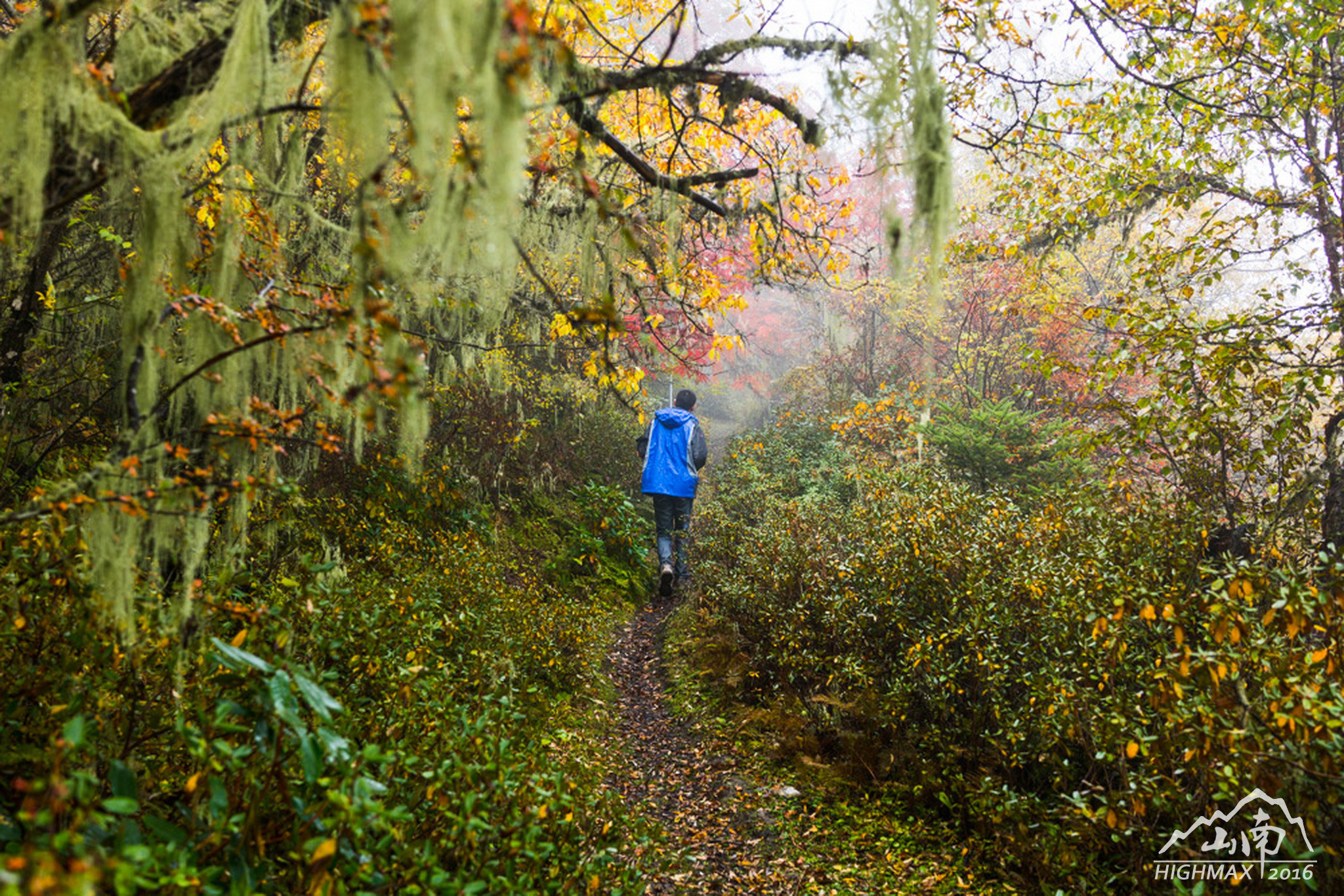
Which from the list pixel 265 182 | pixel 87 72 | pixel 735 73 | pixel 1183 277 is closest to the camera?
pixel 87 72

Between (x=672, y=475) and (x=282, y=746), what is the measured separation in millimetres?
6205

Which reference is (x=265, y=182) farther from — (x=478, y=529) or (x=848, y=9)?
(x=478, y=529)

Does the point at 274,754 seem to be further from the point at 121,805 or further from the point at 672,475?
the point at 672,475

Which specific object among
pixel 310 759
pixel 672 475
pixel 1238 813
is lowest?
pixel 1238 813

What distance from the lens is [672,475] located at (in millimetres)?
7984

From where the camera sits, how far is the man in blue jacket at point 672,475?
7.98m

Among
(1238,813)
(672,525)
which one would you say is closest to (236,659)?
(1238,813)

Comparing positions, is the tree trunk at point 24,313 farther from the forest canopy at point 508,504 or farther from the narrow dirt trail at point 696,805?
the narrow dirt trail at point 696,805

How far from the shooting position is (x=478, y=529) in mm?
6590

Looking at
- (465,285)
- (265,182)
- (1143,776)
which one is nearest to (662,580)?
(465,285)

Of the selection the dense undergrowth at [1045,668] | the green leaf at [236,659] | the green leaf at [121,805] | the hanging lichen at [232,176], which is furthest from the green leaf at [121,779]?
the dense undergrowth at [1045,668]

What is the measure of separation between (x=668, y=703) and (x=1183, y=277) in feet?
17.5

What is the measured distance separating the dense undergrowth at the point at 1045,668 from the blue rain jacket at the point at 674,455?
1890mm

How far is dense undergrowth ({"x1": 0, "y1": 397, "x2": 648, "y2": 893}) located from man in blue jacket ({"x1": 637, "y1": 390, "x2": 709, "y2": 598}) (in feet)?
11.7
